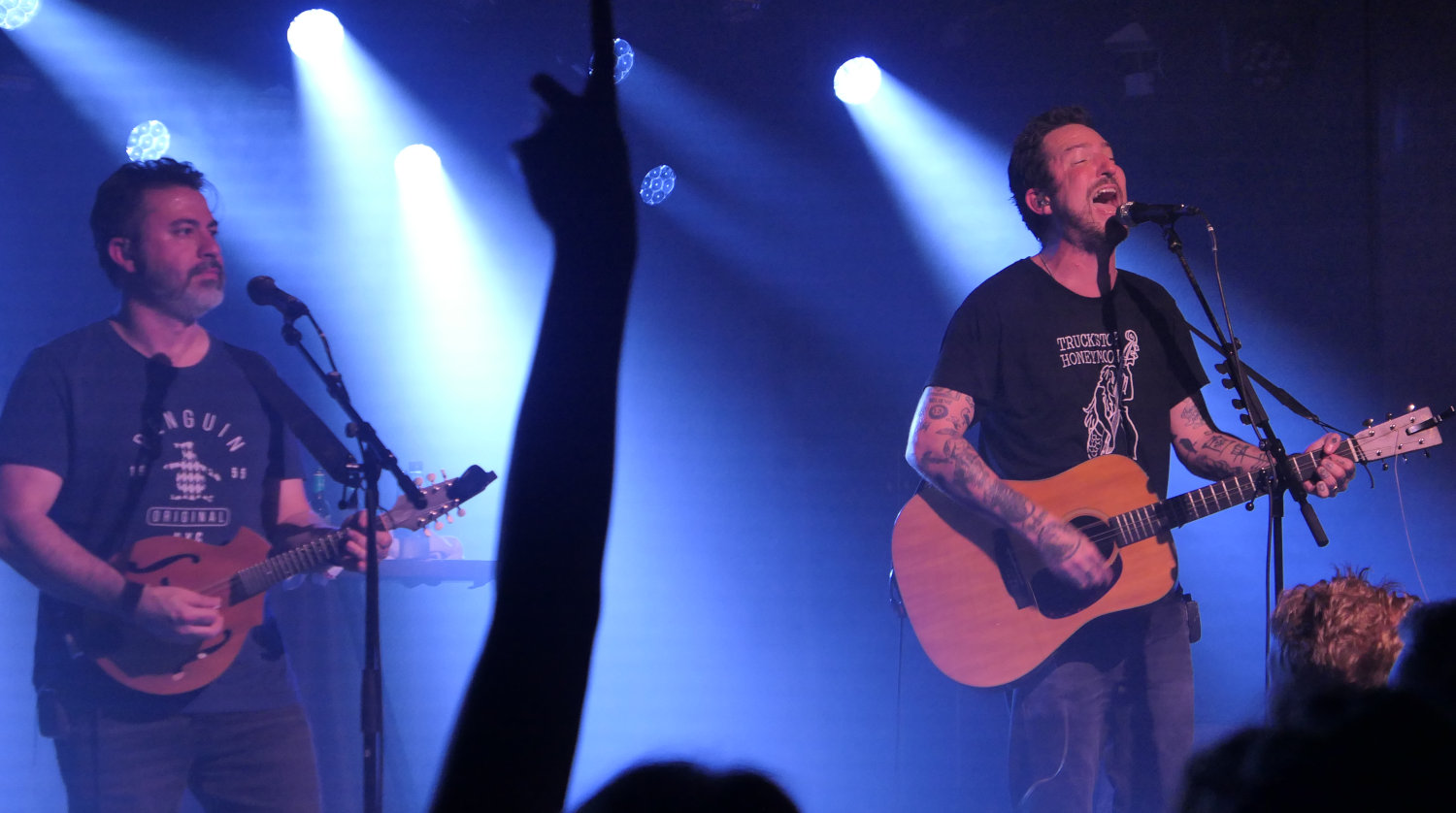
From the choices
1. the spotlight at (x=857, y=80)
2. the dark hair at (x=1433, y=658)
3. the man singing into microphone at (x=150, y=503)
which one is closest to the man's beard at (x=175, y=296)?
the man singing into microphone at (x=150, y=503)

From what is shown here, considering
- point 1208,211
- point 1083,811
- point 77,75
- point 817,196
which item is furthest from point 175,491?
point 1208,211

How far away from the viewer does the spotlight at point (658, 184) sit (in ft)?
19.3

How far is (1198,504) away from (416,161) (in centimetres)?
420

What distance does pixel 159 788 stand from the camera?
285 centimetres

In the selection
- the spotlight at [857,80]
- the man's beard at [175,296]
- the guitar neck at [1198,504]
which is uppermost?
the spotlight at [857,80]

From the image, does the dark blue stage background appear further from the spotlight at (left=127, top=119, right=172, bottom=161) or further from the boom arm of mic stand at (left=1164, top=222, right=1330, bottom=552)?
the boom arm of mic stand at (left=1164, top=222, right=1330, bottom=552)

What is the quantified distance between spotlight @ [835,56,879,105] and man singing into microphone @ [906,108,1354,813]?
237cm

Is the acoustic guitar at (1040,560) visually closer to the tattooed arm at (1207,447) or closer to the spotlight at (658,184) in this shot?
the tattooed arm at (1207,447)

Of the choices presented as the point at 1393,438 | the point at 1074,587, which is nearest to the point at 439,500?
the point at 1074,587

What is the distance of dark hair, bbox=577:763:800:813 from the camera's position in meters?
0.70

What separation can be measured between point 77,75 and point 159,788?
3.71m

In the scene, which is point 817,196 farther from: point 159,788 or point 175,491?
point 159,788

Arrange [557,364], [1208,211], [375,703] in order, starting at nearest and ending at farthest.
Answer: [557,364]
[375,703]
[1208,211]

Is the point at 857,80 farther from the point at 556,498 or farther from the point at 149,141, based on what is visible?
the point at 556,498
